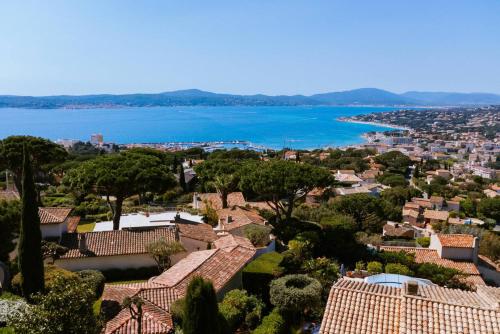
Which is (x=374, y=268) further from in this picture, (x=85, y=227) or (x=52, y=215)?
(x=85, y=227)

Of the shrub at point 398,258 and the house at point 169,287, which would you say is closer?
the house at point 169,287

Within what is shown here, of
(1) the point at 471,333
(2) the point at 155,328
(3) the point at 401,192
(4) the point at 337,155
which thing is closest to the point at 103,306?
(2) the point at 155,328

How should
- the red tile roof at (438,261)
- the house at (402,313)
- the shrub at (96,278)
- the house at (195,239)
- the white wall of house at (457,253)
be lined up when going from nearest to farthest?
the house at (402,313), the shrub at (96,278), the house at (195,239), the red tile roof at (438,261), the white wall of house at (457,253)

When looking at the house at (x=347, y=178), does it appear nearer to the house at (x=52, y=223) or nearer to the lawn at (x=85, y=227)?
the lawn at (x=85, y=227)

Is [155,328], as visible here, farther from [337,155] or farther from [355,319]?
[337,155]

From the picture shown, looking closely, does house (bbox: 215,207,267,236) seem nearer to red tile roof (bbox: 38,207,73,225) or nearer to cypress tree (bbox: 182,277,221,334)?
red tile roof (bbox: 38,207,73,225)

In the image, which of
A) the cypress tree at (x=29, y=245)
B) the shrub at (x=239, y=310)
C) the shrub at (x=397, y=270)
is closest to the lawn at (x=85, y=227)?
the cypress tree at (x=29, y=245)

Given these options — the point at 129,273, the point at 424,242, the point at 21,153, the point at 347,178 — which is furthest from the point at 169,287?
the point at 347,178
